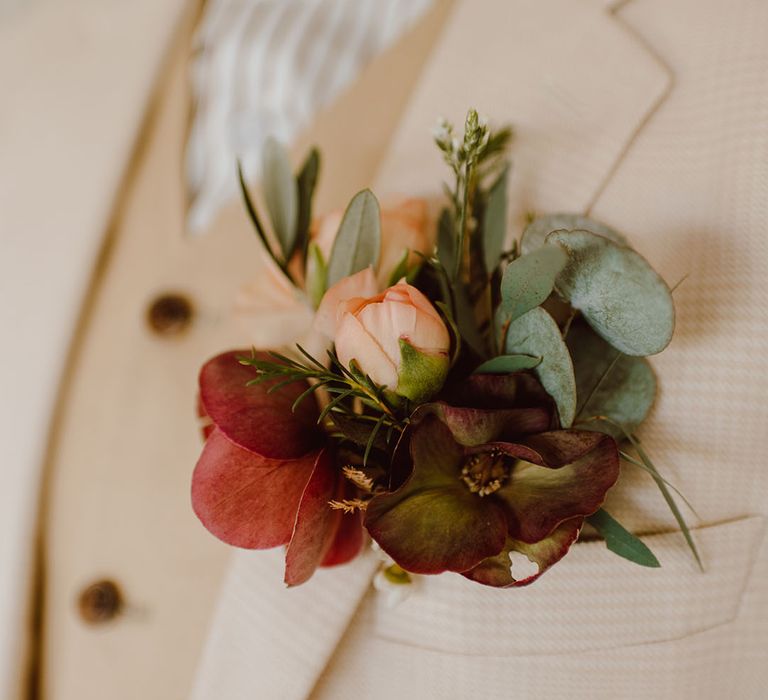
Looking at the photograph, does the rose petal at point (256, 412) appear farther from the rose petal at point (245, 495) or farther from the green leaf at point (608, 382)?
the green leaf at point (608, 382)

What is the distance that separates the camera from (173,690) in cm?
69

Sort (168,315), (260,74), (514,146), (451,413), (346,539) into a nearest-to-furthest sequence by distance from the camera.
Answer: (451,413)
(346,539)
(514,146)
(168,315)
(260,74)

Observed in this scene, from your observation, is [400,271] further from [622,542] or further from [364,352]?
[622,542]

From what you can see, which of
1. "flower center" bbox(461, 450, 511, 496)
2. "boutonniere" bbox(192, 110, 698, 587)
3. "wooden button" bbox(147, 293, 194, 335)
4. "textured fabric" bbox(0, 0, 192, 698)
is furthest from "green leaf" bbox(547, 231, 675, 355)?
"textured fabric" bbox(0, 0, 192, 698)

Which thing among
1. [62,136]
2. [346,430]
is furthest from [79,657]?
[62,136]

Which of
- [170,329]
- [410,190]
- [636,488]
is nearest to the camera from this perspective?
[636,488]

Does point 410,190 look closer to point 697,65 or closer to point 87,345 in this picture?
point 697,65

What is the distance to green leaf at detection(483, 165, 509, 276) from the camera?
1.61 feet

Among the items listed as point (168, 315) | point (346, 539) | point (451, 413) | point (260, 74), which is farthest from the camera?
point (260, 74)

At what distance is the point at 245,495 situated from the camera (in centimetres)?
40

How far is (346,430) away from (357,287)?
10cm

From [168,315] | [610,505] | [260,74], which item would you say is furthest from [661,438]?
[260,74]

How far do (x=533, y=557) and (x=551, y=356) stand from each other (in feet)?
0.39

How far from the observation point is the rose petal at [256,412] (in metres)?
0.40
